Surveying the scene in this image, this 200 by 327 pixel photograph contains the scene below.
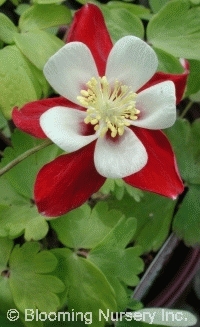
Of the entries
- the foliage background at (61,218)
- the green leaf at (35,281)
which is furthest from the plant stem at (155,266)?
the green leaf at (35,281)

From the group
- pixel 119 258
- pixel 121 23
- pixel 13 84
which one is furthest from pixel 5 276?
pixel 121 23

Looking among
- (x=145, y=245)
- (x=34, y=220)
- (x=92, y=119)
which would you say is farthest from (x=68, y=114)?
(x=145, y=245)

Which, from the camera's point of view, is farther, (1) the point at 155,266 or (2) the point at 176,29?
(1) the point at 155,266

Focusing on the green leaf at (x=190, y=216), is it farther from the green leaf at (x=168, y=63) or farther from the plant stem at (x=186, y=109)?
the green leaf at (x=168, y=63)

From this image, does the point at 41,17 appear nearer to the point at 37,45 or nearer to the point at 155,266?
the point at 37,45

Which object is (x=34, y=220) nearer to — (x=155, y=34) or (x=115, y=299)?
(x=115, y=299)
